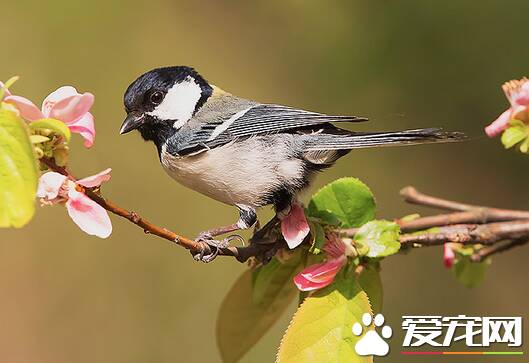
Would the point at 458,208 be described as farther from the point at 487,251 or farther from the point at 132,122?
the point at 132,122

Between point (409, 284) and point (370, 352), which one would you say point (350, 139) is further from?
point (409, 284)

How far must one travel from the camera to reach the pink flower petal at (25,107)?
0.78m

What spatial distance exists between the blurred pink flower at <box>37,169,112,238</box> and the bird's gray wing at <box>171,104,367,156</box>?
39cm

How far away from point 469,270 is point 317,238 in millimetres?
310

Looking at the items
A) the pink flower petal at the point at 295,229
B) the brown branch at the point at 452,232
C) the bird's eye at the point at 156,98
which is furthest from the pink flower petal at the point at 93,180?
the bird's eye at the point at 156,98

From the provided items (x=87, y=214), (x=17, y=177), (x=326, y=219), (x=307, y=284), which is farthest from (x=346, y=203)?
(x=17, y=177)

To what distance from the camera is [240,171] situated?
46.1 inches

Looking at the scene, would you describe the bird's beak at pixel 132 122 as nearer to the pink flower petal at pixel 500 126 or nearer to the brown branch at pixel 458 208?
the brown branch at pixel 458 208

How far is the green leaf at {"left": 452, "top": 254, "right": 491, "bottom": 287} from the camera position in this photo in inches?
46.0

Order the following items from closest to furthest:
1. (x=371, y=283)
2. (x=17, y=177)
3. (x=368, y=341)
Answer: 1. (x=17, y=177)
2. (x=368, y=341)
3. (x=371, y=283)

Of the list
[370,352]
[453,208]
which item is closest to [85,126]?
[370,352]

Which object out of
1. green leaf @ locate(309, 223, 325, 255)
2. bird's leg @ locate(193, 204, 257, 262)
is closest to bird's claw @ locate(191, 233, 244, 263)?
bird's leg @ locate(193, 204, 257, 262)

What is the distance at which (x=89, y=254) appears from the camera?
2.51m

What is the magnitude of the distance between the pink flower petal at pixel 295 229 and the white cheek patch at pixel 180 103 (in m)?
0.35
